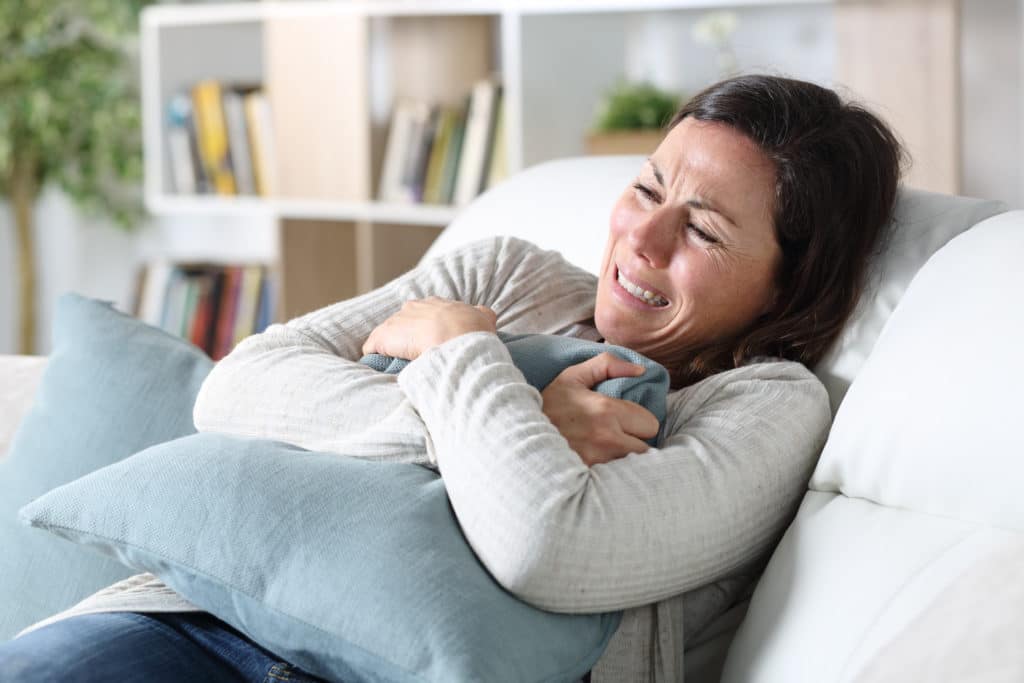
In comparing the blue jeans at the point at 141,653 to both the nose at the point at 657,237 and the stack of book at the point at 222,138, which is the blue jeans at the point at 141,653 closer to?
the nose at the point at 657,237

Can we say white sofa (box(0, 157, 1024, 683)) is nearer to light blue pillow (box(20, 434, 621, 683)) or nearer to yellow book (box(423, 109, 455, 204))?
light blue pillow (box(20, 434, 621, 683))

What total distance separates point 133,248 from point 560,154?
1.68 metres

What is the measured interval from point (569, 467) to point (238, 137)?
8.77ft

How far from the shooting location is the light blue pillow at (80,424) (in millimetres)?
1332

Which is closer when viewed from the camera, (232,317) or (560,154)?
(560,154)

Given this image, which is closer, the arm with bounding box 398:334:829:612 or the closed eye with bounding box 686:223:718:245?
the arm with bounding box 398:334:829:612

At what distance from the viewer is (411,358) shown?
4.02 ft

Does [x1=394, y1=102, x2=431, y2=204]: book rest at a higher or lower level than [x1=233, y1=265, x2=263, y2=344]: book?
higher

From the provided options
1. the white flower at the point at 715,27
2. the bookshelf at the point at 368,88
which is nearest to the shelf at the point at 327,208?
the bookshelf at the point at 368,88

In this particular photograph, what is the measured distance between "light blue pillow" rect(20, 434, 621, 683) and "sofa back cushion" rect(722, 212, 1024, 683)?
0.15 m

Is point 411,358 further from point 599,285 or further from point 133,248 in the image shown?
point 133,248

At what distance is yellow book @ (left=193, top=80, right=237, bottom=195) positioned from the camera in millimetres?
3473

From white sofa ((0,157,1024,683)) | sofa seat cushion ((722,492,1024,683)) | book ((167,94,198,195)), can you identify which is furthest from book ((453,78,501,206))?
sofa seat cushion ((722,492,1024,683))

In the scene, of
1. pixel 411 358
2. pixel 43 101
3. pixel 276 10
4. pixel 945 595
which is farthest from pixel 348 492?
pixel 43 101
